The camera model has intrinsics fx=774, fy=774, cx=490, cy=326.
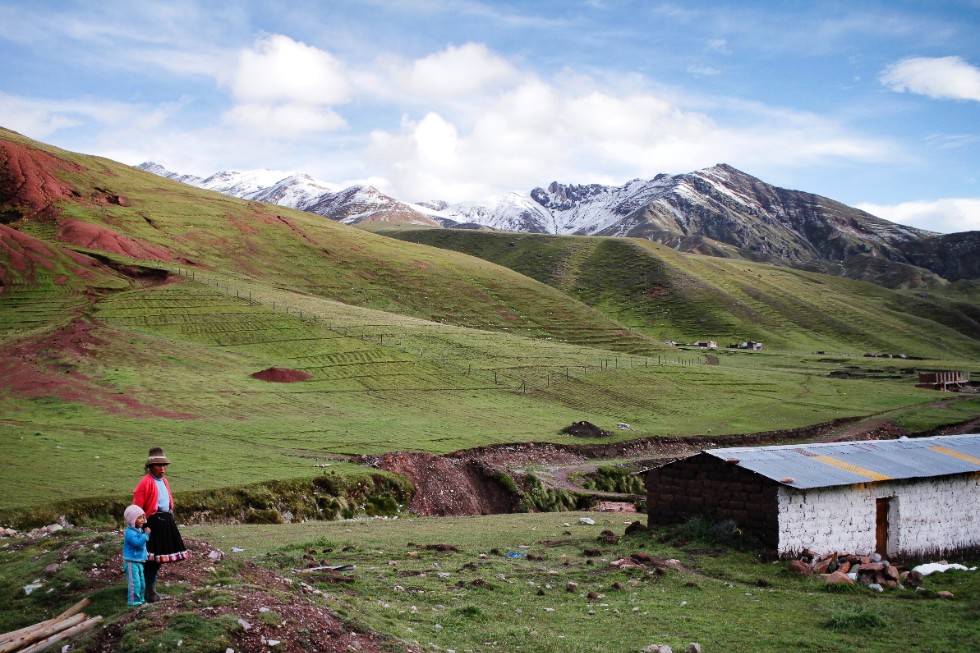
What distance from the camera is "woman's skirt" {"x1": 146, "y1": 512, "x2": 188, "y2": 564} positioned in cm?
1428

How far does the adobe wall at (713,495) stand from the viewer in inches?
961

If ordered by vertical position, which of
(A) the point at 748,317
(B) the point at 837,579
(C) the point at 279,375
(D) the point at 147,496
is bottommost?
(B) the point at 837,579

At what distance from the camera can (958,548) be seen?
28516 millimetres

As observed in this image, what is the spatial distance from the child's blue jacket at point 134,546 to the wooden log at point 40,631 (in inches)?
51.6

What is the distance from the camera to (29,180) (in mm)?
121438

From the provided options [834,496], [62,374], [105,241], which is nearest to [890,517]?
[834,496]

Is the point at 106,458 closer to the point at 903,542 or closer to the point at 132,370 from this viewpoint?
the point at 132,370

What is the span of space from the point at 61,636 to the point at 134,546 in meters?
1.75

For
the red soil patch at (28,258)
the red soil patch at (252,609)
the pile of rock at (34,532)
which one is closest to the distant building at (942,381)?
the pile of rock at (34,532)

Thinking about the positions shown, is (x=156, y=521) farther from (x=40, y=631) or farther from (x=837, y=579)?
(x=837, y=579)

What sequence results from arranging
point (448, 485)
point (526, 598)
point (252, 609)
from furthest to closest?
point (448, 485), point (526, 598), point (252, 609)

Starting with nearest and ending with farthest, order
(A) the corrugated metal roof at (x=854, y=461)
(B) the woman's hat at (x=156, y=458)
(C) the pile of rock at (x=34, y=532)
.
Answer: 1. (B) the woman's hat at (x=156, y=458)
2. (C) the pile of rock at (x=34, y=532)
3. (A) the corrugated metal roof at (x=854, y=461)

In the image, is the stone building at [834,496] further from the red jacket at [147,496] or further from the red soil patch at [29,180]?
the red soil patch at [29,180]

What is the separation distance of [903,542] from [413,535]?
17363mm
